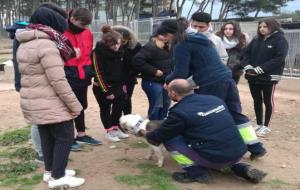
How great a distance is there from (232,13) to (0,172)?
176ft

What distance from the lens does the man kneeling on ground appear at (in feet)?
15.3

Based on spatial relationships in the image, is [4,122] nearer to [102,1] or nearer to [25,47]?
[25,47]

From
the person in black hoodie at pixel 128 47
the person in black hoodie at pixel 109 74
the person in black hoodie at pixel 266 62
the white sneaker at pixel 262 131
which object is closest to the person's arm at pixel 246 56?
the person in black hoodie at pixel 266 62

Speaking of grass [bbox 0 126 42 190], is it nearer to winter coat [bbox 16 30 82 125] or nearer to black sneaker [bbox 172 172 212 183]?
winter coat [bbox 16 30 82 125]

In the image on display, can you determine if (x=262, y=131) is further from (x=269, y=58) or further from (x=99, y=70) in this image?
(x=99, y=70)

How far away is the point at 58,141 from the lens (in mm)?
4633

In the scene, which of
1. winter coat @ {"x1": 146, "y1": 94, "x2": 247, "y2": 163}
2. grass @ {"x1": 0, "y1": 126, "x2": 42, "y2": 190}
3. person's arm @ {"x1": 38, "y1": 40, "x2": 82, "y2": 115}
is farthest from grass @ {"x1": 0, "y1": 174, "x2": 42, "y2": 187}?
winter coat @ {"x1": 146, "y1": 94, "x2": 247, "y2": 163}

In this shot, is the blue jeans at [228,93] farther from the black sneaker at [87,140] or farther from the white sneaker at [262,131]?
the black sneaker at [87,140]

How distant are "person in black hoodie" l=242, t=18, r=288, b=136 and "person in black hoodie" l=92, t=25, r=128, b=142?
1.77m

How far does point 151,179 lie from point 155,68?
1.69 m

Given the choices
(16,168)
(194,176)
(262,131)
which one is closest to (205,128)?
(194,176)

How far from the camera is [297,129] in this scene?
7.43 m

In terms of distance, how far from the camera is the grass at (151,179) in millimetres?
4688

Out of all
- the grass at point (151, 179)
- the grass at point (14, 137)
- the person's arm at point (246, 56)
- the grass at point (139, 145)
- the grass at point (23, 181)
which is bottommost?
the grass at point (14, 137)
